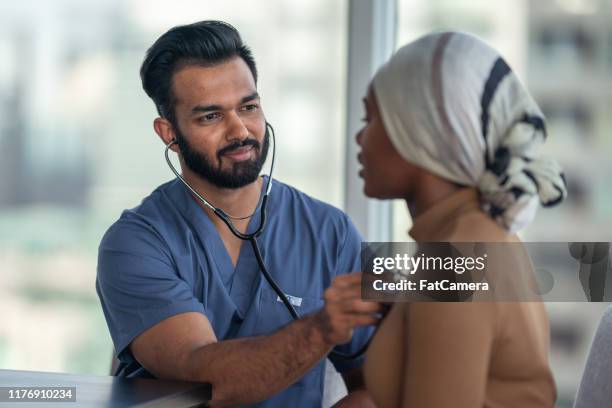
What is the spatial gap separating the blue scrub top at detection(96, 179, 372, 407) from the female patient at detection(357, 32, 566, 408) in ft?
1.79

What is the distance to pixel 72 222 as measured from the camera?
9.02ft

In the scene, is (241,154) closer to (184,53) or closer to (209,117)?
(209,117)

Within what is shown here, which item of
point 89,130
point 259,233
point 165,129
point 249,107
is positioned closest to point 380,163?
point 259,233

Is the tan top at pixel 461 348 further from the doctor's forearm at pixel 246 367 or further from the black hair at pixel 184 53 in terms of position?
the black hair at pixel 184 53

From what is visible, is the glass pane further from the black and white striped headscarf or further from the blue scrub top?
the black and white striped headscarf

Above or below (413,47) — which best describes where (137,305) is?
below

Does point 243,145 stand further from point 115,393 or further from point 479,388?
point 479,388

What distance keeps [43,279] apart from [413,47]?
2.11m

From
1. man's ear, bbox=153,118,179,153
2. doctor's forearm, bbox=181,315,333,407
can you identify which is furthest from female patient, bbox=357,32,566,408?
man's ear, bbox=153,118,179,153

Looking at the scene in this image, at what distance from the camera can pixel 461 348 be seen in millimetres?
899

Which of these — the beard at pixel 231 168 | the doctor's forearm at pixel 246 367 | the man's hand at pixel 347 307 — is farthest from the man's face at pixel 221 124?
the man's hand at pixel 347 307

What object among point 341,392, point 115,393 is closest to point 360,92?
point 341,392

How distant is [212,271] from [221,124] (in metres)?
0.30

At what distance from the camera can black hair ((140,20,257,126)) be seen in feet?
5.44
